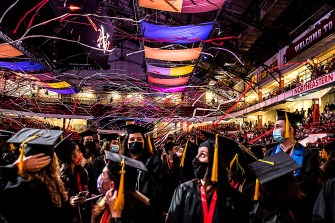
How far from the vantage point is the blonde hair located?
2.42 meters

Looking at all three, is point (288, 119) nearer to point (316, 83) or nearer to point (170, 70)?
point (170, 70)

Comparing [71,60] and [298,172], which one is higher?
[71,60]

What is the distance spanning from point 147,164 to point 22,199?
1.99 m

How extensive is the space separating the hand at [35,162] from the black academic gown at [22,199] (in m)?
0.09

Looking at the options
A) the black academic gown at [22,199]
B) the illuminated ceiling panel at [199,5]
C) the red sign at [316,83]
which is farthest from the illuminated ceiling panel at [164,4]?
the red sign at [316,83]

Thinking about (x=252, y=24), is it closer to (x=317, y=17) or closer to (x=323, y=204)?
(x=317, y=17)

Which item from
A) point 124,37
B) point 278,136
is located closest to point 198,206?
point 278,136

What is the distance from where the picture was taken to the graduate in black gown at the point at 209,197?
2586mm

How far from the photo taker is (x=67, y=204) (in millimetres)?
2824

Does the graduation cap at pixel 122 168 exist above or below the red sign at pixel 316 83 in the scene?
below

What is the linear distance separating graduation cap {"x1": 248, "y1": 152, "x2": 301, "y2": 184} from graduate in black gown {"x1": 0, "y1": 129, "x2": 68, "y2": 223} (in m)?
1.76

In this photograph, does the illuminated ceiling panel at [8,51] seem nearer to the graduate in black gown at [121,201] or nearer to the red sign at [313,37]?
the graduate in black gown at [121,201]

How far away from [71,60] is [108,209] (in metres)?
8.51

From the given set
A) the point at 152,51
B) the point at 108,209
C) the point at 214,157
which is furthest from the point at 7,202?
the point at 152,51
